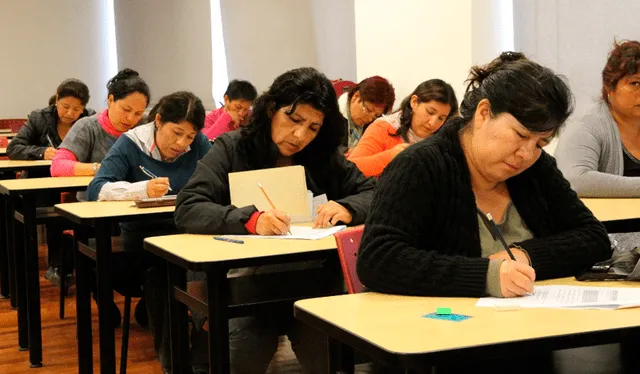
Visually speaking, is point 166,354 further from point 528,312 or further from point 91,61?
point 91,61

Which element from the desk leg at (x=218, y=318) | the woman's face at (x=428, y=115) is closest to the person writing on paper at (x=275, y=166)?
the desk leg at (x=218, y=318)

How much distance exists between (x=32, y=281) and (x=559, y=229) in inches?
101

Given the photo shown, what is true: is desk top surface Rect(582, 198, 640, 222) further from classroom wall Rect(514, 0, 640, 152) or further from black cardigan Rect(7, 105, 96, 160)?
black cardigan Rect(7, 105, 96, 160)

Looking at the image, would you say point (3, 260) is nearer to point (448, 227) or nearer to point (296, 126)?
point (296, 126)

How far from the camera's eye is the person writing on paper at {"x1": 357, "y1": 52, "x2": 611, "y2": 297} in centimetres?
179

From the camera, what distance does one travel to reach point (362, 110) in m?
5.65

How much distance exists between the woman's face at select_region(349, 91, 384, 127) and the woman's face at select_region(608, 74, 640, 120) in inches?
94.7

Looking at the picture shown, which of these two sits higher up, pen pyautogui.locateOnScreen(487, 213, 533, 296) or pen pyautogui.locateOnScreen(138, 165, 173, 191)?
pen pyautogui.locateOnScreen(138, 165, 173, 191)

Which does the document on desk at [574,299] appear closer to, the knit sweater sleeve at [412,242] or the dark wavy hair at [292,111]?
the knit sweater sleeve at [412,242]

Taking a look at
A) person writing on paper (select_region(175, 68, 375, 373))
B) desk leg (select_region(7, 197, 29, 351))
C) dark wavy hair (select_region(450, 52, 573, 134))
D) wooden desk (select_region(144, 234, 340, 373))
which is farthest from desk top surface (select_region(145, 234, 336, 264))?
desk leg (select_region(7, 197, 29, 351))

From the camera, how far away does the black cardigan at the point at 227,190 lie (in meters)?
2.71

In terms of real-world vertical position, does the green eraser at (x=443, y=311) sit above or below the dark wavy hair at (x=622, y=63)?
below

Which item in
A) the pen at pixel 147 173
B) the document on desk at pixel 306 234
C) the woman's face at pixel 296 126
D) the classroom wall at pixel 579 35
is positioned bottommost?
the document on desk at pixel 306 234

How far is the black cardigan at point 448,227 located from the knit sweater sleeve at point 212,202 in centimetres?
87
